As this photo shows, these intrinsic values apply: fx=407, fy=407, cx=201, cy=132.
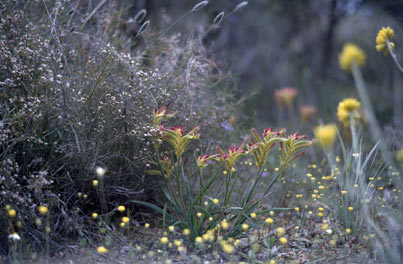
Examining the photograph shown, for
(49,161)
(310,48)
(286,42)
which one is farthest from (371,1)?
(49,161)

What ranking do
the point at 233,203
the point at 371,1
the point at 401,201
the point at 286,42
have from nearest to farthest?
the point at 401,201, the point at 233,203, the point at 371,1, the point at 286,42

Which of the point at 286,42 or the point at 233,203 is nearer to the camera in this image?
the point at 233,203

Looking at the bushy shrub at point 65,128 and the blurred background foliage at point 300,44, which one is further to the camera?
the blurred background foliage at point 300,44

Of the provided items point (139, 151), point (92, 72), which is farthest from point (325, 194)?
point (92, 72)

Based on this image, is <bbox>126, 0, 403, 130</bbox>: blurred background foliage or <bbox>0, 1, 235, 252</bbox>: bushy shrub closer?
<bbox>0, 1, 235, 252</bbox>: bushy shrub

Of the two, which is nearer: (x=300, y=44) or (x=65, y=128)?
(x=65, y=128)

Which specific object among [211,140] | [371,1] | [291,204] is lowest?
[291,204]

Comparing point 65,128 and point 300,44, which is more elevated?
point 65,128

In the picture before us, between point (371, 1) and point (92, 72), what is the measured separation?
4558 millimetres

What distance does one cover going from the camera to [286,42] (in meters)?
7.24

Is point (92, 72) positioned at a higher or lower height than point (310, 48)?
higher

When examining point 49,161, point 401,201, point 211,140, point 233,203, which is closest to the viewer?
point 49,161

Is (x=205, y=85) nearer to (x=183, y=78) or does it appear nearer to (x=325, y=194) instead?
(x=183, y=78)

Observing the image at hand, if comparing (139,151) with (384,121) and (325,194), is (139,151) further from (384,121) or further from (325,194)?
(384,121)
